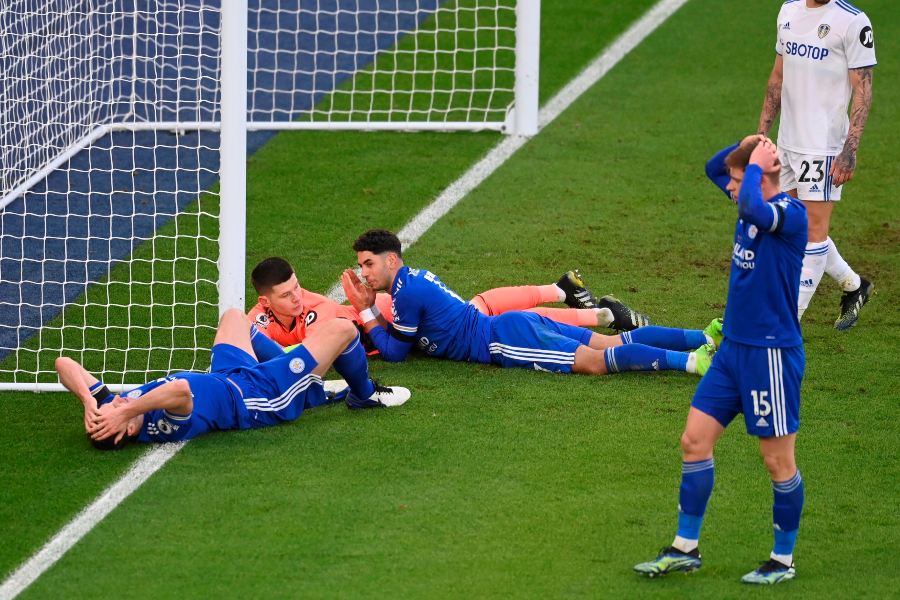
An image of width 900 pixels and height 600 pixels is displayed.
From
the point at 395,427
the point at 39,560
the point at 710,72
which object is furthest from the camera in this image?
the point at 710,72

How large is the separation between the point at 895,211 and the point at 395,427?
526 centimetres

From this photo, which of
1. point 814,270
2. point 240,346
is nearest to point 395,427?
point 240,346

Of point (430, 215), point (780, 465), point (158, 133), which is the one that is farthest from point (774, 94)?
point (158, 133)

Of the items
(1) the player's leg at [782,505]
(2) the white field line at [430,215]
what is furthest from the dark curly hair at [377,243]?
(1) the player's leg at [782,505]

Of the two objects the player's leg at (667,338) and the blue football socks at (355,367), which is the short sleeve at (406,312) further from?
the player's leg at (667,338)

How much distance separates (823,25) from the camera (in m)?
7.73

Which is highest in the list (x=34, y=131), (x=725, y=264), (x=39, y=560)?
(x=34, y=131)

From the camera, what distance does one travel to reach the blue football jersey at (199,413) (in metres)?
6.68

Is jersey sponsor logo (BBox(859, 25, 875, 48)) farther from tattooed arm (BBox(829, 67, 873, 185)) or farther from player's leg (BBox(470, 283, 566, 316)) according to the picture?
player's leg (BBox(470, 283, 566, 316))

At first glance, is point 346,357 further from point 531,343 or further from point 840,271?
point 840,271

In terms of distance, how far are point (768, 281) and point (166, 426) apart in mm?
3052

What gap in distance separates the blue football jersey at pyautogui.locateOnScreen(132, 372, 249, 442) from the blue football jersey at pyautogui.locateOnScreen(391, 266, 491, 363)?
117cm

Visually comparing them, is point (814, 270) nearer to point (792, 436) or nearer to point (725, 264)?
point (725, 264)

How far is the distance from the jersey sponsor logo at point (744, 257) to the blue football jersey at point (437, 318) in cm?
254
